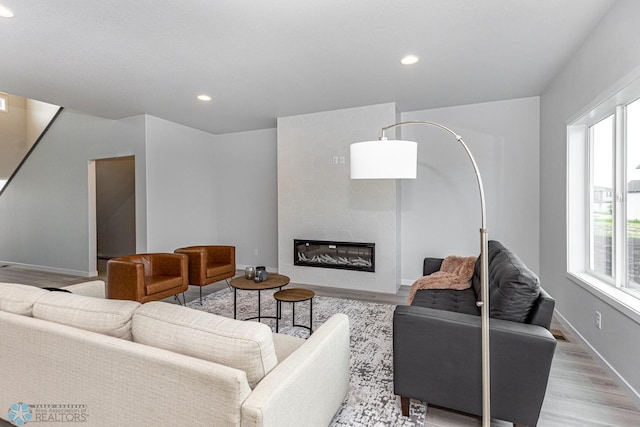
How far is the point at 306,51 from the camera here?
283 cm

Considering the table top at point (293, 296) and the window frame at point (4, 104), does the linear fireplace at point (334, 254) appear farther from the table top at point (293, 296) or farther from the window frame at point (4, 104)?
the window frame at point (4, 104)

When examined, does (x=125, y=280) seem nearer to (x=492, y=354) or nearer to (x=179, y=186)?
(x=179, y=186)

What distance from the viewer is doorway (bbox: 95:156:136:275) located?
6.77 meters

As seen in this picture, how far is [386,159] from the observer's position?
5.69 ft

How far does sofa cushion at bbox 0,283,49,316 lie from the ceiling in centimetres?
191

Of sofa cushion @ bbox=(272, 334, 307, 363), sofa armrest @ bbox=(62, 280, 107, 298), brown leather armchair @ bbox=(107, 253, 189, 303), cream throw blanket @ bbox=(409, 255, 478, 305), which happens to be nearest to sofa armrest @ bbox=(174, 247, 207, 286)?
brown leather armchair @ bbox=(107, 253, 189, 303)

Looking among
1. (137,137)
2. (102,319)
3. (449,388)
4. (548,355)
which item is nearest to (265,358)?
(102,319)

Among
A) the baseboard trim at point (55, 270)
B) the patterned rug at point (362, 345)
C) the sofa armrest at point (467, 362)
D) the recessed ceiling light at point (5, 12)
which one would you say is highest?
the recessed ceiling light at point (5, 12)

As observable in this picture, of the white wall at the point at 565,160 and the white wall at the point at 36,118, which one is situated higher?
the white wall at the point at 36,118

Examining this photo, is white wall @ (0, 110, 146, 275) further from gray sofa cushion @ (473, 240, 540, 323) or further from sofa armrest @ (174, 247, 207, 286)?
gray sofa cushion @ (473, 240, 540, 323)

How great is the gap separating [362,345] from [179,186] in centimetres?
415

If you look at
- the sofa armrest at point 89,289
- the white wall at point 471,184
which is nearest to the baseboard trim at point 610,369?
the white wall at point 471,184

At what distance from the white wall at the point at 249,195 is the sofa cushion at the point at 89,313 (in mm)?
4201

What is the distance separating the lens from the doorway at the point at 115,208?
6766mm
